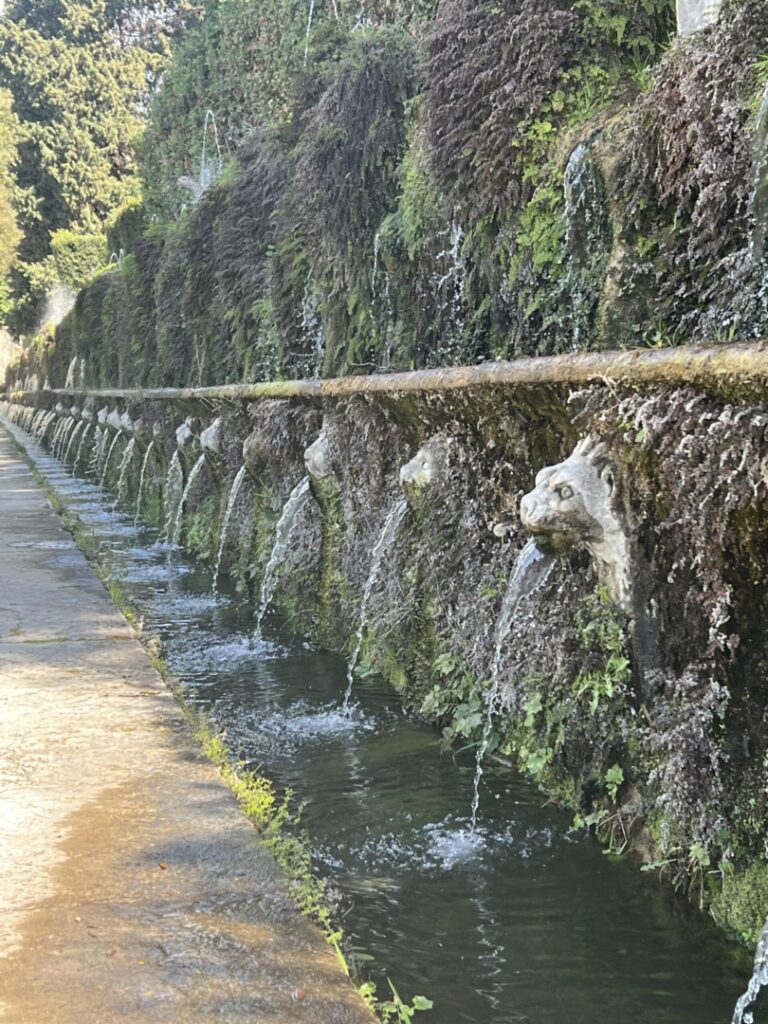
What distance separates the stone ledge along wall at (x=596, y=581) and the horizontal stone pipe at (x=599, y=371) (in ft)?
0.03

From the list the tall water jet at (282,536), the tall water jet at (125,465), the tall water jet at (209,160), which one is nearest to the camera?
the tall water jet at (282,536)

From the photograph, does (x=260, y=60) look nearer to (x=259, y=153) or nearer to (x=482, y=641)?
(x=259, y=153)

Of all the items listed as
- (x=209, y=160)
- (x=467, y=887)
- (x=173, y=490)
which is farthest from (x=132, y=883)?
(x=209, y=160)

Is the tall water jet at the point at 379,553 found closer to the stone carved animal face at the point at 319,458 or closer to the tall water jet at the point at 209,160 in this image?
the stone carved animal face at the point at 319,458

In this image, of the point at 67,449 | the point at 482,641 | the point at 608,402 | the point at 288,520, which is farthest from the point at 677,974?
the point at 67,449

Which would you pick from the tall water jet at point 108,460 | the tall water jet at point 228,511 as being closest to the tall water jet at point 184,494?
the tall water jet at point 228,511

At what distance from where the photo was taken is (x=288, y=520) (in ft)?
26.9

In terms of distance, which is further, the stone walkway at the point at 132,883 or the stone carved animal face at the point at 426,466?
the stone carved animal face at the point at 426,466

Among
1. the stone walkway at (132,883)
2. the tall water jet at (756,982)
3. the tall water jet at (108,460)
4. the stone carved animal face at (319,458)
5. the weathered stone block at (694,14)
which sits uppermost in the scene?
the weathered stone block at (694,14)

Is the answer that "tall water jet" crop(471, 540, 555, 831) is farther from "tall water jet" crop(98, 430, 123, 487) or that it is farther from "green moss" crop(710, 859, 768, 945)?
"tall water jet" crop(98, 430, 123, 487)

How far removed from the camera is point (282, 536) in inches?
325

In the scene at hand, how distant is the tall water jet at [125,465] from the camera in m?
16.9

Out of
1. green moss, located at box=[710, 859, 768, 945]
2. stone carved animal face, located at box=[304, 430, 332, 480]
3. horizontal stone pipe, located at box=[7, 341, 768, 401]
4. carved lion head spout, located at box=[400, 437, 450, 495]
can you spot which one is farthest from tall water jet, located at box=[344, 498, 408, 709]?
green moss, located at box=[710, 859, 768, 945]

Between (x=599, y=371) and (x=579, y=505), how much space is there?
43 centimetres
